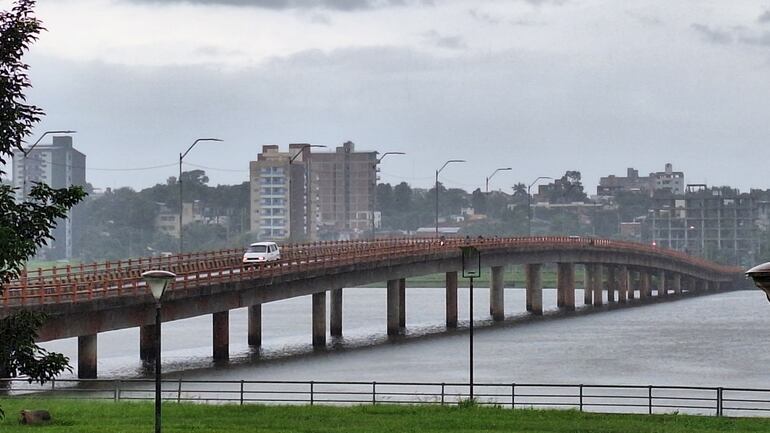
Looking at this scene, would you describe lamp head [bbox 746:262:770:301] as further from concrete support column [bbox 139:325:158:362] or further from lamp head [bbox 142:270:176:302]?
concrete support column [bbox 139:325:158:362]

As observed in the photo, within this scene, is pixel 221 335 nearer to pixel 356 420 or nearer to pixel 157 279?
pixel 356 420

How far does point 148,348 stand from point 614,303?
10125 cm

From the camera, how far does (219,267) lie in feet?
312

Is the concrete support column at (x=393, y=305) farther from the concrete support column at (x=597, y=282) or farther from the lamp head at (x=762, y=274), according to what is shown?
the lamp head at (x=762, y=274)

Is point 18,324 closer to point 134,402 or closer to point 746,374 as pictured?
point 134,402

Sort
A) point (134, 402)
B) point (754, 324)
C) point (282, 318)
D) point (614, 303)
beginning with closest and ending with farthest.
Answer: point (134, 402) < point (754, 324) < point (282, 318) < point (614, 303)

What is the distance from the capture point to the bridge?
236 ft

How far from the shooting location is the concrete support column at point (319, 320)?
101m

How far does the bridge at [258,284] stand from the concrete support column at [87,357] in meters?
0.05

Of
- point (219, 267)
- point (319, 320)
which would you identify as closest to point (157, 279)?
point (219, 267)

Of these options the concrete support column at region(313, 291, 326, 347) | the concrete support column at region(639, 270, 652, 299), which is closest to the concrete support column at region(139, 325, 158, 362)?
the concrete support column at region(313, 291, 326, 347)

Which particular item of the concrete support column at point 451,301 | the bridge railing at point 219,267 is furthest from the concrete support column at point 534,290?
the concrete support column at point 451,301

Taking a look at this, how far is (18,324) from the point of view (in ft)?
110

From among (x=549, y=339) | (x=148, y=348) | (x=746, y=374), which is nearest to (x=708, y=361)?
(x=746, y=374)
